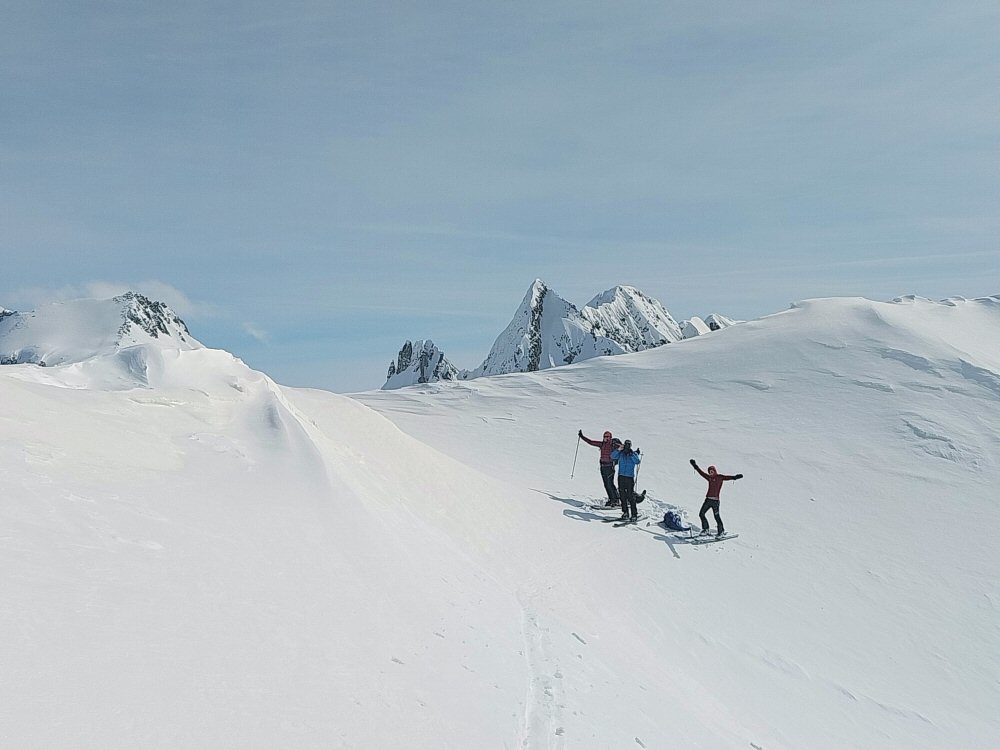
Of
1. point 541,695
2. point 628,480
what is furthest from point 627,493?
point 541,695

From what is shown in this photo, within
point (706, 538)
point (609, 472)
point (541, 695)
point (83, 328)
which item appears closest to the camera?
point (541, 695)

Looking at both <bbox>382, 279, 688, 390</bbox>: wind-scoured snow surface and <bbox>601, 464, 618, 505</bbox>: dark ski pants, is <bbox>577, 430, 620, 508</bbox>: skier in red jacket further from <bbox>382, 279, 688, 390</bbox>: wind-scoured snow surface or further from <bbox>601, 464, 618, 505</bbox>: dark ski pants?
<bbox>382, 279, 688, 390</bbox>: wind-scoured snow surface

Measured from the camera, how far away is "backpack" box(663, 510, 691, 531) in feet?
52.0

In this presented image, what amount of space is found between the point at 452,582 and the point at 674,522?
8377 mm

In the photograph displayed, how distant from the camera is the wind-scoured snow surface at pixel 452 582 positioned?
4.67 m

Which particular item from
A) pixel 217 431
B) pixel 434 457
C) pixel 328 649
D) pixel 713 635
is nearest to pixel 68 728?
pixel 328 649

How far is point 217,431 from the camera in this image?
432 inches

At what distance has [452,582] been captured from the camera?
9273 mm

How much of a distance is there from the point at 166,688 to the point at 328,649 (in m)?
1.61

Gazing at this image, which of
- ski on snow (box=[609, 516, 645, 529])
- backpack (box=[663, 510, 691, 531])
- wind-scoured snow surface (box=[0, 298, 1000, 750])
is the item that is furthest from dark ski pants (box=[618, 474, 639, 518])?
Answer: backpack (box=[663, 510, 691, 531])

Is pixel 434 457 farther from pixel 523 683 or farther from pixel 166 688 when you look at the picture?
pixel 166 688

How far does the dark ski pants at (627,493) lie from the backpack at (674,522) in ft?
2.54

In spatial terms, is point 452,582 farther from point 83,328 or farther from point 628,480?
point 83,328

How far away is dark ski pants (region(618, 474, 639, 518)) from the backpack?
30.5 inches
